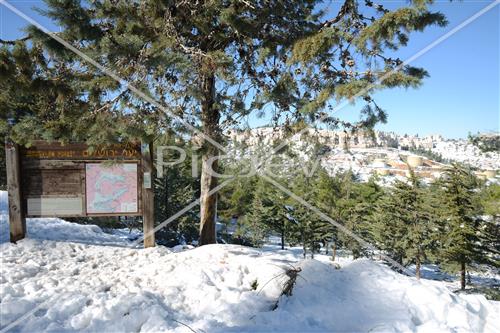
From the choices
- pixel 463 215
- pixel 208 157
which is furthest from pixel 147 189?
pixel 463 215

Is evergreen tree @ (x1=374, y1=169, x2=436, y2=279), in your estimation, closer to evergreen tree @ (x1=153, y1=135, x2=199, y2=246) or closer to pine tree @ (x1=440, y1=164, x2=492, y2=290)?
pine tree @ (x1=440, y1=164, x2=492, y2=290)

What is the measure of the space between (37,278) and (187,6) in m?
4.87

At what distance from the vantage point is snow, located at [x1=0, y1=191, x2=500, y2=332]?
3.55 meters

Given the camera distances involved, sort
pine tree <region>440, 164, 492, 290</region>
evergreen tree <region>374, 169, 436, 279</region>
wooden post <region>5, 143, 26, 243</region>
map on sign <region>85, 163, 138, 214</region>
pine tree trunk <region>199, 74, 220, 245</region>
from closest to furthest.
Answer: pine tree trunk <region>199, 74, 220, 245</region>, wooden post <region>5, 143, 26, 243</region>, map on sign <region>85, 163, 138, 214</region>, pine tree <region>440, 164, 492, 290</region>, evergreen tree <region>374, 169, 436, 279</region>

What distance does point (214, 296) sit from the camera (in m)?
4.21

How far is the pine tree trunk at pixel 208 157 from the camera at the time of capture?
557cm

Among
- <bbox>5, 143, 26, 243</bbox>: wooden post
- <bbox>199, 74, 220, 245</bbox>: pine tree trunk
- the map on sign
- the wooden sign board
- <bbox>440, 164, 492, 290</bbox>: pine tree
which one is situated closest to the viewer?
<bbox>199, 74, 220, 245</bbox>: pine tree trunk

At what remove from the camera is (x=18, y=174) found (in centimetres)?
619

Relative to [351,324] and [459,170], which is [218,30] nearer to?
[351,324]

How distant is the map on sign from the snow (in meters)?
0.98

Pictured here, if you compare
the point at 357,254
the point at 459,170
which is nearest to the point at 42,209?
the point at 459,170

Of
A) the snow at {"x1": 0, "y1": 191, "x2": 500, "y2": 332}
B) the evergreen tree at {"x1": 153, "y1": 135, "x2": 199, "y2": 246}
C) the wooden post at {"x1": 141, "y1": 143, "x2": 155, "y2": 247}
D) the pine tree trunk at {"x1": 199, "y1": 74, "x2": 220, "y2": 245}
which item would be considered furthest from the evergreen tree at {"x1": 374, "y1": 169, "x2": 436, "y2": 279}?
the wooden post at {"x1": 141, "y1": 143, "x2": 155, "y2": 247}

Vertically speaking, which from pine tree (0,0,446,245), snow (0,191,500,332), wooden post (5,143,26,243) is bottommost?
snow (0,191,500,332)

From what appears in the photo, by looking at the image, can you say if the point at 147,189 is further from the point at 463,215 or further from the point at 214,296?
the point at 463,215
